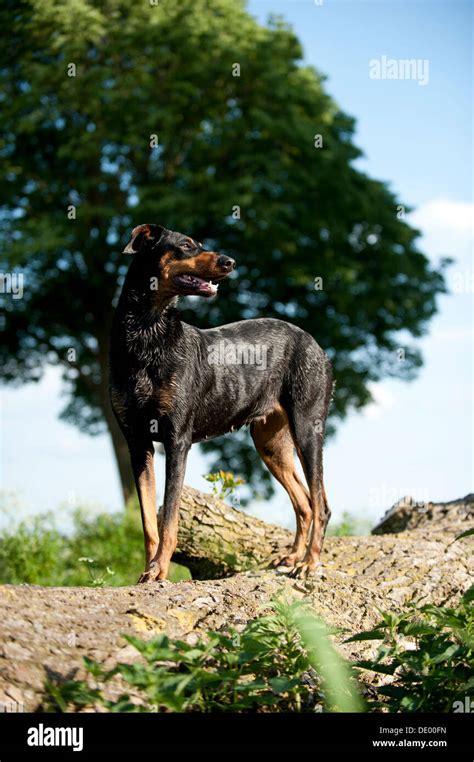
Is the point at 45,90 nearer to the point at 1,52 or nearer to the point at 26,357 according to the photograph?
the point at 1,52

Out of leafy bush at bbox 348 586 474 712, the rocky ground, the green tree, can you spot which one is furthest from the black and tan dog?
the green tree

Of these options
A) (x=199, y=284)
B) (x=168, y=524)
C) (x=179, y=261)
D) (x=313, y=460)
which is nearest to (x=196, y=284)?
(x=199, y=284)

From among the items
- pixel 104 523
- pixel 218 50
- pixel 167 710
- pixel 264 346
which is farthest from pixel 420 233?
pixel 167 710

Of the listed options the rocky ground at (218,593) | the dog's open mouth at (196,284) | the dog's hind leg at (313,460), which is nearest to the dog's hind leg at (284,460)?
the dog's hind leg at (313,460)

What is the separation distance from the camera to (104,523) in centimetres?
1370

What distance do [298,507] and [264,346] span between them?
153 centimetres

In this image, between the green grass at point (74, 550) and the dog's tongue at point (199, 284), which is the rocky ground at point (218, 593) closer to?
the dog's tongue at point (199, 284)

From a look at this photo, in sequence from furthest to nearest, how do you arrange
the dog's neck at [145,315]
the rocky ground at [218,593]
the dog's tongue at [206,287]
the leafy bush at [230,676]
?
the dog's neck at [145,315] → the dog's tongue at [206,287] → the rocky ground at [218,593] → the leafy bush at [230,676]

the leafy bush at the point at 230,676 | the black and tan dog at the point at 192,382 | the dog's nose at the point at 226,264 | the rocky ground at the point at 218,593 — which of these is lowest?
the leafy bush at the point at 230,676

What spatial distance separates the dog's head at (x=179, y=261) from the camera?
6.29 metres

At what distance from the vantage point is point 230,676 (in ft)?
13.9

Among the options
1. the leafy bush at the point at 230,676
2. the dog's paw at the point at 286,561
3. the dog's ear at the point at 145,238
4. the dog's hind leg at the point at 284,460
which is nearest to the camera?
the leafy bush at the point at 230,676

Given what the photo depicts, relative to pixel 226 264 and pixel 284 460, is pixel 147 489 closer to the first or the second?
pixel 284 460

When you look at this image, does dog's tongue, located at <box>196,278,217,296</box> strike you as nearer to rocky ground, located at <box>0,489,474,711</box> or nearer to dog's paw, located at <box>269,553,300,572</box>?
rocky ground, located at <box>0,489,474,711</box>
